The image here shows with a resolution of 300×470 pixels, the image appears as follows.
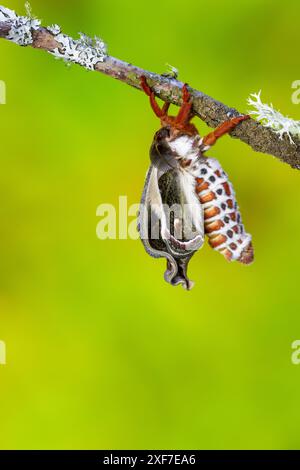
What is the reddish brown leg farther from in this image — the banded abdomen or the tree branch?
the banded abdomen

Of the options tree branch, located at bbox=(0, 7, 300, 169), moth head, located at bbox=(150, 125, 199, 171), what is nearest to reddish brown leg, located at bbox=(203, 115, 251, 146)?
tree branch, located at bbox=(0, 7, 300, 169)

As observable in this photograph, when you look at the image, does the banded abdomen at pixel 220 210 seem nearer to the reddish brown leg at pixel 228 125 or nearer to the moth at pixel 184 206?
the moth at pixel 184 206

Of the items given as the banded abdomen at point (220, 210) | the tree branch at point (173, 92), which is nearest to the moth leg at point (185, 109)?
the tree branch at point (173, 92)

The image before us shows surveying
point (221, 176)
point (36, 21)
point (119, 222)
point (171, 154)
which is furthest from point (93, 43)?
point (119, 222)

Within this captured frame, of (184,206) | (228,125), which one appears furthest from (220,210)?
(228,125)

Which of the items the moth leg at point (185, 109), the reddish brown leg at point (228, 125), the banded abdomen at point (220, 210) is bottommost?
the banded abdomen at point (220, 210)

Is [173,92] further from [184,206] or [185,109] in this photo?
[184,206]

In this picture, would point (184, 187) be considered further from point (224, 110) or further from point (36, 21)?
point (36, 21)
